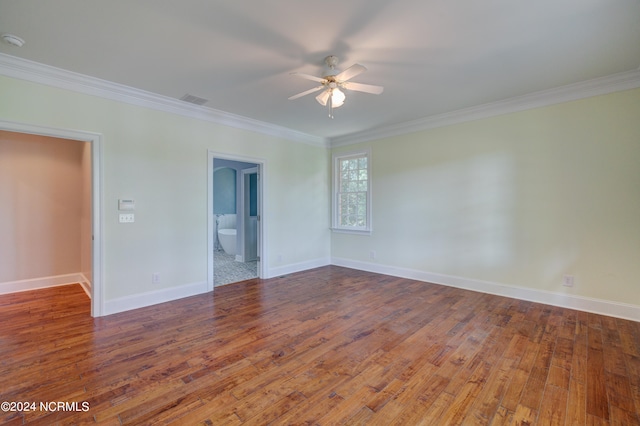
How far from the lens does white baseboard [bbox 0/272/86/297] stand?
405 cm

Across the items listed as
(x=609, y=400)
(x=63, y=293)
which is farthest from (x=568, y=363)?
(x=63, y=293)

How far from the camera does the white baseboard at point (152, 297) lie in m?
3.34

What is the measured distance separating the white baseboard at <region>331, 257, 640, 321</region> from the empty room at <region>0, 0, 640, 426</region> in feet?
0.09

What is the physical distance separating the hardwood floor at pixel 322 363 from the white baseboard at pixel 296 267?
52.2 inches

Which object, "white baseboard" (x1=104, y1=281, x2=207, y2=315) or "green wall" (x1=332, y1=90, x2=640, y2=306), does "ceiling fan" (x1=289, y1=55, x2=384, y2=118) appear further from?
"white baseboard" (x1=104, y1=281, x2=207, y2=315)

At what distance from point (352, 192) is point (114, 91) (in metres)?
4.08

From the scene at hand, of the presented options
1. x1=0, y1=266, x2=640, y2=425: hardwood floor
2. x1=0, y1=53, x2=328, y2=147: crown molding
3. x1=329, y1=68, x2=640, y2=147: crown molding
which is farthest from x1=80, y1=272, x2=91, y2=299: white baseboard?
x1=329, y1=68, x2=640, y2=147: crown molding

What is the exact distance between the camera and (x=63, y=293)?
4.10 m

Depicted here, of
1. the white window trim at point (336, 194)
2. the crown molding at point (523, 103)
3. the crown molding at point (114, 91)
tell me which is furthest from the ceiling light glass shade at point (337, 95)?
the white window trim at point (336, 194)

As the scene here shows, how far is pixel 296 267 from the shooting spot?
213 inches

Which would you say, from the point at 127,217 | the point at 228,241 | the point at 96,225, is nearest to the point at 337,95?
the point at 127,217

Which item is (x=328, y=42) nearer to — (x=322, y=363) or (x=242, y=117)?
(x=242, y=117)

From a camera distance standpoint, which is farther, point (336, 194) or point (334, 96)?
point (336, 194)

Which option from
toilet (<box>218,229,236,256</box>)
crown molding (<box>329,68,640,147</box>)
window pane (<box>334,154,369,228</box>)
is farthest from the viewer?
toilet (<box>218,229,236,256</box>)
